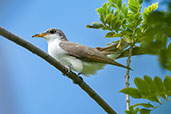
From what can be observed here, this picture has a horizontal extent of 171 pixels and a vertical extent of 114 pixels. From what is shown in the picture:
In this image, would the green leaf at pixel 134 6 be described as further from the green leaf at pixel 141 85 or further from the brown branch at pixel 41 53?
the green leaf at pixel 141 85

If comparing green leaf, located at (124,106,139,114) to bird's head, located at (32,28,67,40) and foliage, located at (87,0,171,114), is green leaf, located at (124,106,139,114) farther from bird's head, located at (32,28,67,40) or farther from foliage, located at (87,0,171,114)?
bird's head, located at (32,28,67,40)

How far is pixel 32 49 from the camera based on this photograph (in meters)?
2.15

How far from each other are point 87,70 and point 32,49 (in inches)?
64.9

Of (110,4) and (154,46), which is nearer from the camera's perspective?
(154,46)

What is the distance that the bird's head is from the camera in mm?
4406

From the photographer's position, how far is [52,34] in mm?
4488

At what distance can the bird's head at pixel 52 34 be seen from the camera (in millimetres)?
4406

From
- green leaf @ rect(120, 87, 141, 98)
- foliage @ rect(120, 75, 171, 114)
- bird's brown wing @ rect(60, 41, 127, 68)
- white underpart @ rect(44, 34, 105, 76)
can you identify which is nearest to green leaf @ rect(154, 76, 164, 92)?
foliage @ rect(120, 75, 171, 114)

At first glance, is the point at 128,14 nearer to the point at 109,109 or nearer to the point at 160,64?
the point at 109,109

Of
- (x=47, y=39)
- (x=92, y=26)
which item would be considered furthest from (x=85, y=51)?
(x=92, y=26)

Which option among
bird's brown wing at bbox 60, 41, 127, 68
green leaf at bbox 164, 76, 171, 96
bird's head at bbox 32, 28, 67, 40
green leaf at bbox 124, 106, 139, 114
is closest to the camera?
green leaf at bbox 164, 76, 171, 96

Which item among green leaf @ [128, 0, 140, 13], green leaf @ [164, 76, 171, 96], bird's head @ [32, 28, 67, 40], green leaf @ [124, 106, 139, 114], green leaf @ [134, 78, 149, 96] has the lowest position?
green leaf @ [124, 106, 139, 114]

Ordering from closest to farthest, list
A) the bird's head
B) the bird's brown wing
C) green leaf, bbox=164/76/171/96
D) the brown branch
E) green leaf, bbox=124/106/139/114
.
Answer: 1. green leaf, bbox=164/76/171/96
2. green leaf, bbox=124/106/139/114
3. the brown branch
4. the bird's brown wing
5. the bird's head

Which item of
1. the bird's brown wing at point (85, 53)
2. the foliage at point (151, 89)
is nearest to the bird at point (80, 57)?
the bird's brown wing at point (85, 53)
